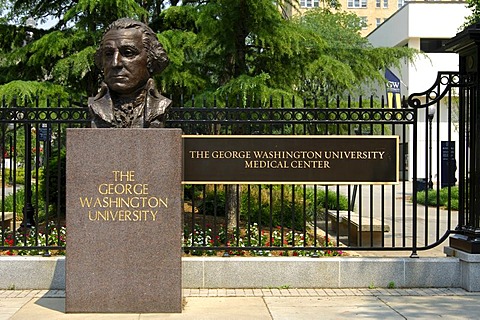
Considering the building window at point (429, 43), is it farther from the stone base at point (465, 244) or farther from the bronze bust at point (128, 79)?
the bronze bust at point (128, 79)

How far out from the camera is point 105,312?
7.13 meters

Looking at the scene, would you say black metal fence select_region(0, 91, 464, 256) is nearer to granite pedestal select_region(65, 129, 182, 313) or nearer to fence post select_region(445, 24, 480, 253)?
fence post select_region(445, 24, 480, 253)

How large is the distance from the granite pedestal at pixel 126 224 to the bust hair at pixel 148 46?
902 mm

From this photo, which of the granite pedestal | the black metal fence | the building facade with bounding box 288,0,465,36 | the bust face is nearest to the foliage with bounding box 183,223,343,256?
the black metal fence

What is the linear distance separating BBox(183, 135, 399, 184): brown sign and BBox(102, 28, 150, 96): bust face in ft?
3.82

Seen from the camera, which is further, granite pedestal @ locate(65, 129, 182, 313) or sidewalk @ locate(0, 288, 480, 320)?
granite pedestal @ locate(65, 129, 182, 313)

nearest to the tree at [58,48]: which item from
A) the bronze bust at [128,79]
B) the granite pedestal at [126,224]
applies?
the bronze bust at [128,79]

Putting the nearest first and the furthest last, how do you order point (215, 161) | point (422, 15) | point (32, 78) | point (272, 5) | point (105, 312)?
point (105, 312), point (215, 161), point (272, 5), point (32, 78), point (422, 15)

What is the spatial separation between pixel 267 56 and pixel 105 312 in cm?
631

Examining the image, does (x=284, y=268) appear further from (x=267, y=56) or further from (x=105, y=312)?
(x=267, y=56)

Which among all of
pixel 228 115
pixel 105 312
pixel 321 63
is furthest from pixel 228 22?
pixel 105 312

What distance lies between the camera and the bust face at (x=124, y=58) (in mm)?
7273

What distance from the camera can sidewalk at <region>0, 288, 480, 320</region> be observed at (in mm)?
6965

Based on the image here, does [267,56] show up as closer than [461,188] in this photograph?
No
